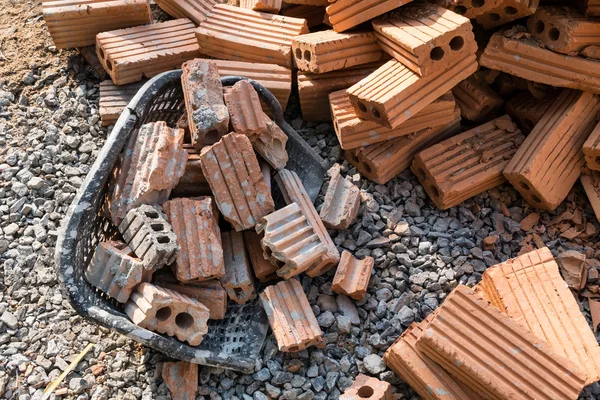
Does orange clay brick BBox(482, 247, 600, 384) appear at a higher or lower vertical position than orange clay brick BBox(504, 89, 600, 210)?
lower

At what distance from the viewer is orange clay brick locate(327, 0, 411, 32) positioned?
3.92 m

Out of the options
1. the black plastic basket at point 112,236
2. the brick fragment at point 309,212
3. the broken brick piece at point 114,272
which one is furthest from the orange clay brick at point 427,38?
the broken brick piece at point 114,272

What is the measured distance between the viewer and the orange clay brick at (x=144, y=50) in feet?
14.3

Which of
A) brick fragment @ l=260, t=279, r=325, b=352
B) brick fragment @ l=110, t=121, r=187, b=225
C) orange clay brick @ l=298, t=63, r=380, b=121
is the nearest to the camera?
brick fragment @ l=260, t=279, r=325, b=352

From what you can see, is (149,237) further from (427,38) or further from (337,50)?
(427,38)

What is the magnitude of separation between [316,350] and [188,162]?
47.2 inches

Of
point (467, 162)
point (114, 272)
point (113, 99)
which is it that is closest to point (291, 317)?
point (114, 272)

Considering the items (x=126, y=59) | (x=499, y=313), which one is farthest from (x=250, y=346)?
(x=126, y=59)

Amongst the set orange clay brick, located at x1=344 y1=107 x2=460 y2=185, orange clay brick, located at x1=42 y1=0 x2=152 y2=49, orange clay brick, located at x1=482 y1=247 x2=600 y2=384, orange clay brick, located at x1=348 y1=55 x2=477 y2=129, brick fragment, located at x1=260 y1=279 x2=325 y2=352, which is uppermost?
orange clay brick, located at x1=42 y1=0 x2=152 y2=49

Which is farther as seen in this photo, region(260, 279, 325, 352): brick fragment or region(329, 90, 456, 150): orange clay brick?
region(329, 90, 456, 150): orange clay brick

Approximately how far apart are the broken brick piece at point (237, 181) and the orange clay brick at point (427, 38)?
1006 mm

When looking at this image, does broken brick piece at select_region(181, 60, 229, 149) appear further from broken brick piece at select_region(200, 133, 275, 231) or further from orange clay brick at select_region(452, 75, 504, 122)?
orange clay brick at select_region(452, 75, 504, 122)

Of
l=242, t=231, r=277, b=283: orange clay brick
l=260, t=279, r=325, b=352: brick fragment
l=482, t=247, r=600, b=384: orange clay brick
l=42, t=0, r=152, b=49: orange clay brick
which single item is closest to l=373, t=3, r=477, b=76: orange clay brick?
l=482, t=247, r=600, b=384: orange clay brick

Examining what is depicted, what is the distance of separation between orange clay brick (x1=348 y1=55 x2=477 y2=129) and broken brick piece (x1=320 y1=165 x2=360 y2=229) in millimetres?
400
